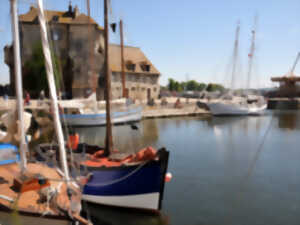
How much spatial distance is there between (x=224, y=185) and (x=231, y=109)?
1632 inches

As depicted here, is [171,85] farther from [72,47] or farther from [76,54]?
[72,47]

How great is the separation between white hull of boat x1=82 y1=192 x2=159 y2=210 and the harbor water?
40 cm

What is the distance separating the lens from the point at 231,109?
5375cm

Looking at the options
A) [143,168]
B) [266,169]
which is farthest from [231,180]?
[143,168]

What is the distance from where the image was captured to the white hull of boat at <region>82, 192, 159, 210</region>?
10.3 m

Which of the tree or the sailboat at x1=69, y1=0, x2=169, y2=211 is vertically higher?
the tree

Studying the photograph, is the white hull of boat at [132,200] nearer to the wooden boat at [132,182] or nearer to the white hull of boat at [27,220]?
the wooden boat at [132,182]

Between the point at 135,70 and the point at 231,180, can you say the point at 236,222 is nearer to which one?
the point at 231,180

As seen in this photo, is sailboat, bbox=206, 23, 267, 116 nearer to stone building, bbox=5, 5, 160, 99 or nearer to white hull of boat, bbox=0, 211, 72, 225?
stone building, bbox=5, 5, 160, 99

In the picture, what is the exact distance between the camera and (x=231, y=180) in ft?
50.7

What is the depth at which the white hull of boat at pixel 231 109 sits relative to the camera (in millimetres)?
52719

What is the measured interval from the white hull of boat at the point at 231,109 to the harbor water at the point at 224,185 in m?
25.2

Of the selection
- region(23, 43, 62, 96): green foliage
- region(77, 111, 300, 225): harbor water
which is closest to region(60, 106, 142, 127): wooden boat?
region(77, 111, 300, 225): harbor water

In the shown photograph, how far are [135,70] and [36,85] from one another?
21.8 m
